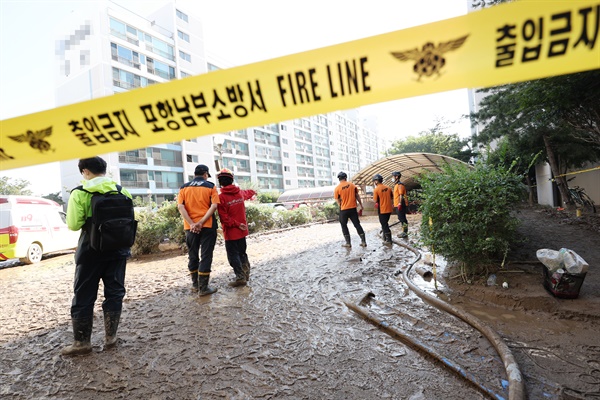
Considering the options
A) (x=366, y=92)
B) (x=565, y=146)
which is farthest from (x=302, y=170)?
(x=366, y=92)

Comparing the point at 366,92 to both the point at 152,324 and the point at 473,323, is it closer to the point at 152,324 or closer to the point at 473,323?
the point at 473,323

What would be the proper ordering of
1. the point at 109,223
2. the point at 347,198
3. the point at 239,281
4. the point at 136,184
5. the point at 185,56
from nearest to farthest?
the point at 109,223, the point at 239,281, the point at 347,198, the point at 136,184, the point at 185,56

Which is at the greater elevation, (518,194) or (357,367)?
(518,194)

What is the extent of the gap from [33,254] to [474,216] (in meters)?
12.1

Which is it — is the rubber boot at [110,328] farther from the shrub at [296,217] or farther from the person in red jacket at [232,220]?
the shrub at [296,217]

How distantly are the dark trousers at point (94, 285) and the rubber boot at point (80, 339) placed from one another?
0.19ft

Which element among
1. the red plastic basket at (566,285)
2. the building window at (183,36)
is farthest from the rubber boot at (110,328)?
the building window at (183,36)

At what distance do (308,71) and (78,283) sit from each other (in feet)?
9.79

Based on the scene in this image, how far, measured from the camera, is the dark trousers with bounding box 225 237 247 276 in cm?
493

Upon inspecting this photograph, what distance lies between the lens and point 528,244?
569cm

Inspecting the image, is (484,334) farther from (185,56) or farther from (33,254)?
(185,56)

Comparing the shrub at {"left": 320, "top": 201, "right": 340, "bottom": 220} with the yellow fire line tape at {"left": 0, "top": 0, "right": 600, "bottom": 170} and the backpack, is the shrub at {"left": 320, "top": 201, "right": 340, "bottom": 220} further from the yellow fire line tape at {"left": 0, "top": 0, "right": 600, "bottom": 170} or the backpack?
the yellow fire line tape at {"left": 0, "top": 0, "right": 600, "bottom": 170}

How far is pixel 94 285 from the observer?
302 cm

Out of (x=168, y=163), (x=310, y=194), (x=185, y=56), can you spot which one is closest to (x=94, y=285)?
(x=168, y=163)
